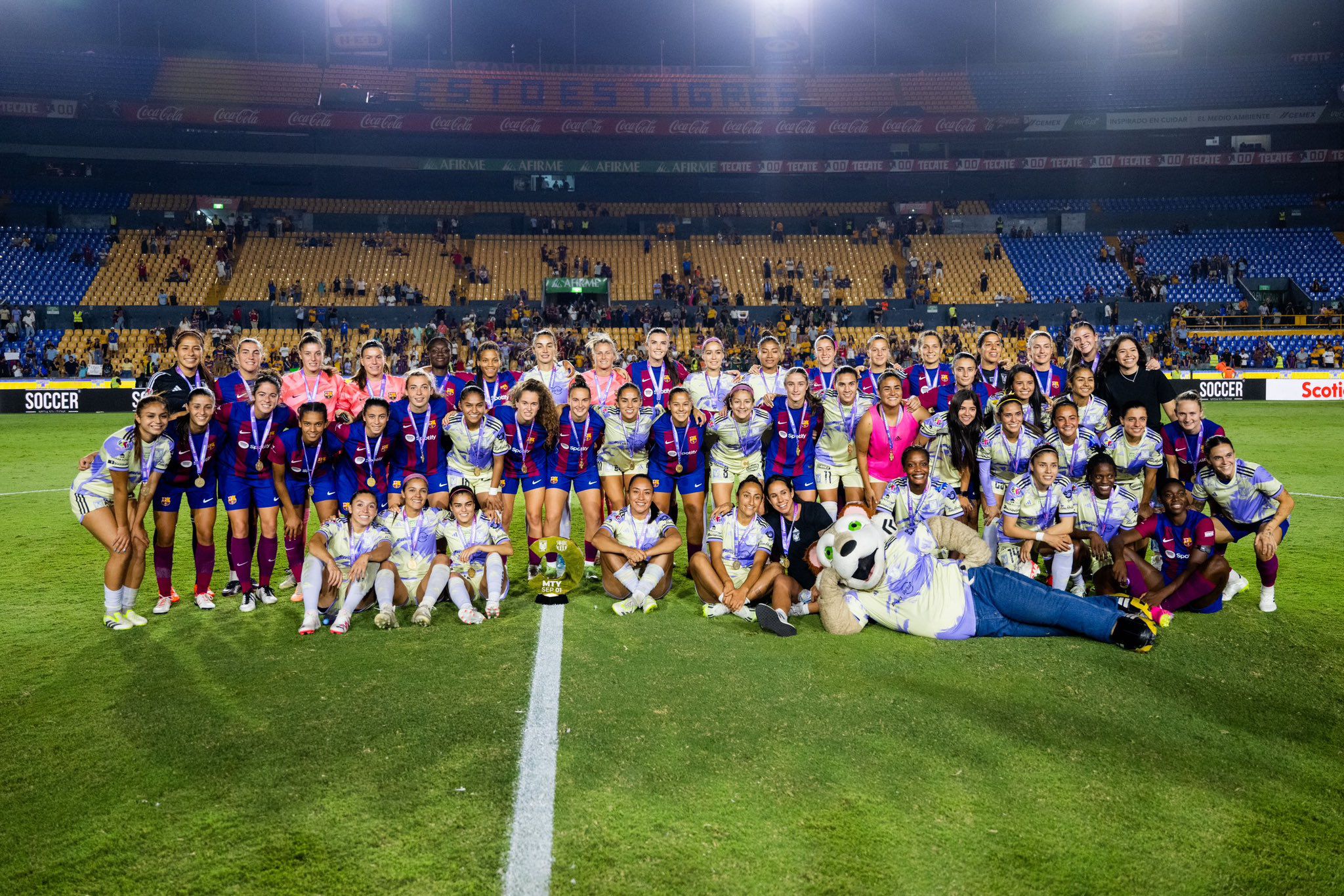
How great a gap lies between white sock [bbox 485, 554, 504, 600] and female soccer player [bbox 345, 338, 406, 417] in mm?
1972

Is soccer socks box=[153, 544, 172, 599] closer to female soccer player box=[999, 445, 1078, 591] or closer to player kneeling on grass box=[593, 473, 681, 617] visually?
player kneeling on grass box=[593, 473, 681, 617]

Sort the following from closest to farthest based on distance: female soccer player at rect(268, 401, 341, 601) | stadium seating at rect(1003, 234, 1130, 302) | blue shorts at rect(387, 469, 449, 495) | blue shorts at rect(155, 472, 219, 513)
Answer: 1. blue shorts at rect(155, 472, 219, 513)
2. female soccer player at rect(268, 401, 341, 601)
3. blue shorts at rect(387, 469, 449, 495)
4. stadium seating at rect(1003, 234, 1130, 302)

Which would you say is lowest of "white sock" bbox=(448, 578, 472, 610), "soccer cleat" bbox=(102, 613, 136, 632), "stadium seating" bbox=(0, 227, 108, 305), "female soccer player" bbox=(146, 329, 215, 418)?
"soccer cleat" bbox=(102, 613, 136, 632)

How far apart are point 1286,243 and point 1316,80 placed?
9666 millimetres

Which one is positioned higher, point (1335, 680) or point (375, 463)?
point (375, 463)

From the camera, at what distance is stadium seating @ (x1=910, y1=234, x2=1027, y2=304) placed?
3703cm

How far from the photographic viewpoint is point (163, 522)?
641 centimetres

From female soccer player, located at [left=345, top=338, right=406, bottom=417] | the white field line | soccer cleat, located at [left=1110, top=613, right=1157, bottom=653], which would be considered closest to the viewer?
the white field line

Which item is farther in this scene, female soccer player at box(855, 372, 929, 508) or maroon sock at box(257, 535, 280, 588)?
female soccer player at box(855, 372, 929, 508)

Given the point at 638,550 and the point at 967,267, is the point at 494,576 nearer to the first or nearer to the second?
the point at 638,550

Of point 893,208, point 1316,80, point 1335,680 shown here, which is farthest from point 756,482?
point 1316,80

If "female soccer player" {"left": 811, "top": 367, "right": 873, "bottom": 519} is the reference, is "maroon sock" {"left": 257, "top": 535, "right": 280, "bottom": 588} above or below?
Result: below

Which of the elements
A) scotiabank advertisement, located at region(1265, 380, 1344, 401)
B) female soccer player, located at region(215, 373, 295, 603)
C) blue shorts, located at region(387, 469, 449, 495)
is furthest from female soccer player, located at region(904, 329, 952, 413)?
scotiabank advertisement, located at region(1265, 380, 1344, 401)

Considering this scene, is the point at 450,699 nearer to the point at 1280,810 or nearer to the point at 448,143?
the point at 1280,810
